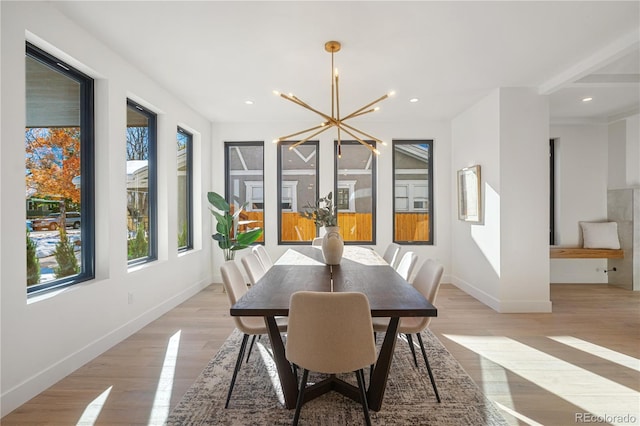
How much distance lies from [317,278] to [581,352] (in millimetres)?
2439

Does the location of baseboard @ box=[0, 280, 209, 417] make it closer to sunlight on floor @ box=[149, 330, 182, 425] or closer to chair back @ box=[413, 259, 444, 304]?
sunlight on floor @ box=[149, 330, 182, 425]

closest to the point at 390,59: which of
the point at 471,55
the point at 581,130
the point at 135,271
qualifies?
the point at 471,55

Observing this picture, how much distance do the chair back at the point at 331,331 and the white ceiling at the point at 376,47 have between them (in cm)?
205

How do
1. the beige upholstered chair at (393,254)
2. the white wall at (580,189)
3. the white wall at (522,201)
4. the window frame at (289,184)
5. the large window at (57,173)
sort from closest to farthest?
1. the large window at (57,173)
2. the beige upholstered chair at (393,254)
3. the white wall at (522,201)
4. the white wall at (580,189)
5. the window frame at (289,184)

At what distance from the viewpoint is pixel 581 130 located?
5301mm

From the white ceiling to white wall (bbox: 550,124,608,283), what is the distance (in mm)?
963

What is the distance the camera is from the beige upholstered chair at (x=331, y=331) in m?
1.59

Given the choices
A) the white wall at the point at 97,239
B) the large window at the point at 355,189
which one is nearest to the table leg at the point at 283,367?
the white wall at the point at 97,239

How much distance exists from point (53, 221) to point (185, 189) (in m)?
2.43

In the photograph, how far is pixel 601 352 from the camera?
2.81 metres

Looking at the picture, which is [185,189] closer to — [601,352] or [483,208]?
[483,208]

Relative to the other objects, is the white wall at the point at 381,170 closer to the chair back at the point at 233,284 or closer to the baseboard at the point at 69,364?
the baseboard at the point at 69,364

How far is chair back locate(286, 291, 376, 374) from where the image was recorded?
1.59 m

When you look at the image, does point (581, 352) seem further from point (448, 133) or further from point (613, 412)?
point (448, 133)
